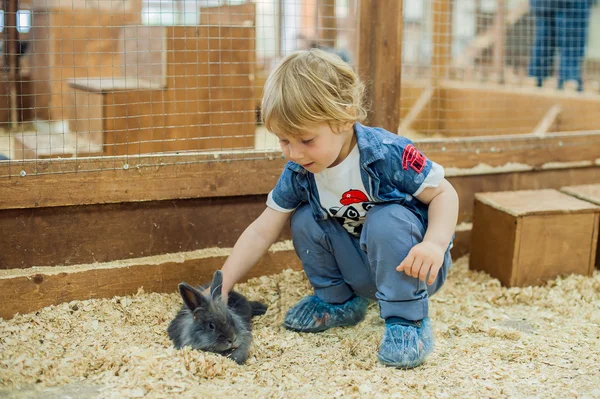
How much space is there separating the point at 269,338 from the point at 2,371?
2.74 ft

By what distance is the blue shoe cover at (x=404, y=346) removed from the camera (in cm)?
209

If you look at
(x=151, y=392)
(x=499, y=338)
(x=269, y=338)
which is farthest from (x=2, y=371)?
(x=499, y=338)

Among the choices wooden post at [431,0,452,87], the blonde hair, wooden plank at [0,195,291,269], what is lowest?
wooden plank at [0,195,291,269]

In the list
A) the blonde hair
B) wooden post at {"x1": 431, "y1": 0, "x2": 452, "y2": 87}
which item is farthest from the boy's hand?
wooden post at {"x1": 431, "y1": 0, "x2": 452, "y2": 87}

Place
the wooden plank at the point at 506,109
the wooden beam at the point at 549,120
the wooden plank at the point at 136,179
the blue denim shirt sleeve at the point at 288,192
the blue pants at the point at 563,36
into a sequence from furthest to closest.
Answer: the blue pants at the point at 563,36 → the wooden plank at the point at 506,109 → the wooden beam at the point at 549,120 → the wooden plank at the point at 136,179 → the blue denim shirt sleeve at the point at 288,192

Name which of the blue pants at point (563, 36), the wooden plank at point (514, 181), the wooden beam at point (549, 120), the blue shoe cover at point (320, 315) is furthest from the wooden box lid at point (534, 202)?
the blue pants at point (563, 36)

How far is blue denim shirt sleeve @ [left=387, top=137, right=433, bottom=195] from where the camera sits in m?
2.16

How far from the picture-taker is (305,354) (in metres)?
2.22

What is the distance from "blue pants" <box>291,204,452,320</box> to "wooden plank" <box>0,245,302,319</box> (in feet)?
1.54

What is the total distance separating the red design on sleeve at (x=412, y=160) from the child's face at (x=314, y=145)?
205 millimetres

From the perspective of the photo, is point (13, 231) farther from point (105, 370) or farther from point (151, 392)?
point (151, 392)

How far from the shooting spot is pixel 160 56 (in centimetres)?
334

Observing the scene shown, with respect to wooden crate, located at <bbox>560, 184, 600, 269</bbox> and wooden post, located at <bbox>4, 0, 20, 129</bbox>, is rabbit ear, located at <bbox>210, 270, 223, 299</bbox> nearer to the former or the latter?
wooden crate, located at <bbox>560, 184, 600, 269</bbox>

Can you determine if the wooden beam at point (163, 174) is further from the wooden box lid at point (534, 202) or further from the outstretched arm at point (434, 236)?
the outstretched arm at point (434, 236)
